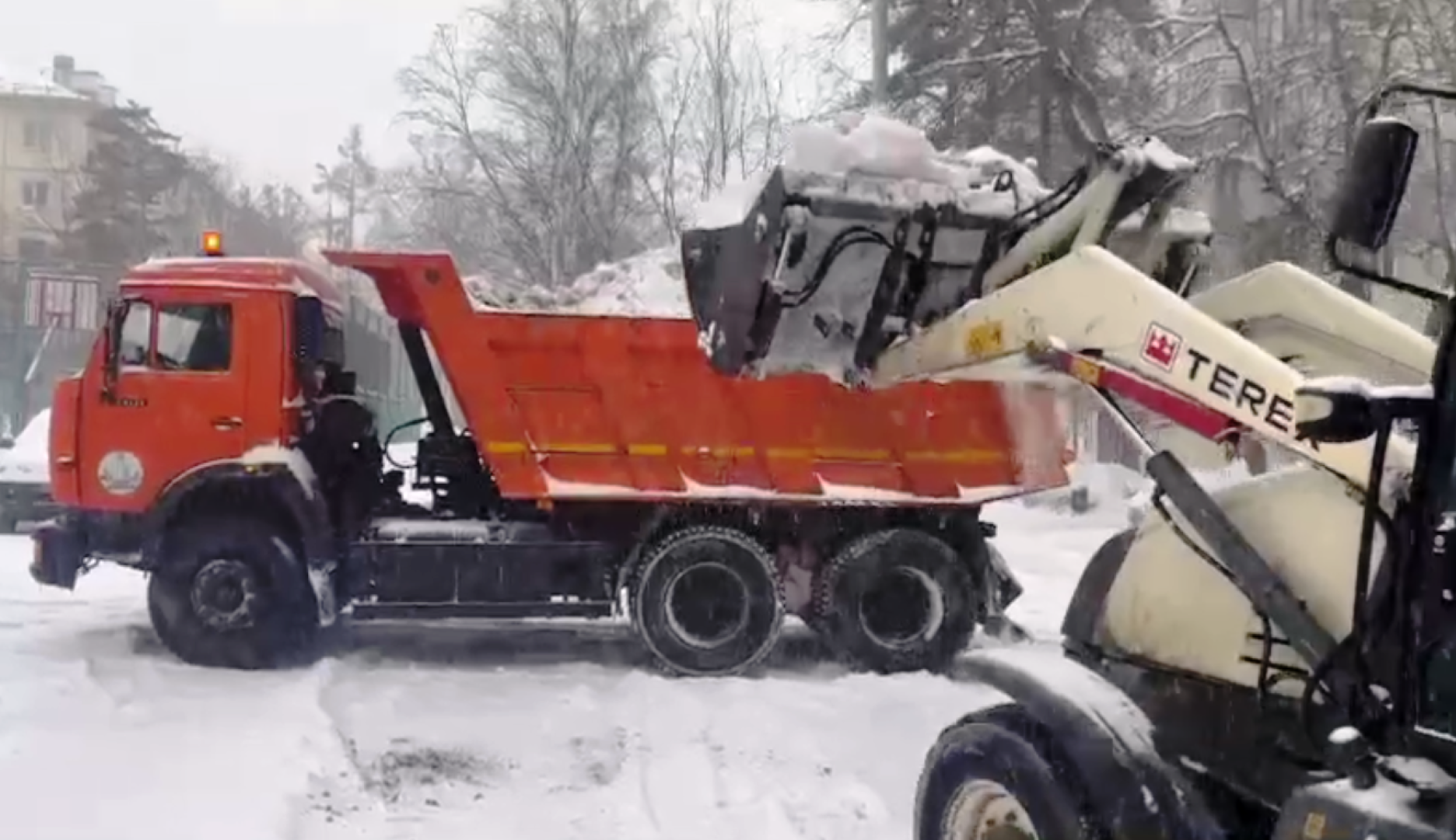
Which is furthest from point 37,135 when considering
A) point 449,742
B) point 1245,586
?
point 1245,586

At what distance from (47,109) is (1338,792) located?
218 feet

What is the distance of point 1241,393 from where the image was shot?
4059 millimetres

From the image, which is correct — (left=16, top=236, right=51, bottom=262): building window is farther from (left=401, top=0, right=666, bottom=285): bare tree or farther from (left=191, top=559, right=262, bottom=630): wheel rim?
(left=191, top=559, right=262, bottom=630): wheel rim

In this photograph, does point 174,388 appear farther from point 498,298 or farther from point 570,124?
point 570,124

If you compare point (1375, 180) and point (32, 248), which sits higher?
point (32, 248)

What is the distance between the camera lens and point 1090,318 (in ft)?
15.2

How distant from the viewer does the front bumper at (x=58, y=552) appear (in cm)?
1039

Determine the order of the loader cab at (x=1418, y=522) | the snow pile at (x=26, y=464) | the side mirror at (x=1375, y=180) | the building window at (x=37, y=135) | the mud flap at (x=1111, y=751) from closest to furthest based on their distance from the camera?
the side mirror at (x=1375, y=180) → the loader cab at (x=1418, y=522) → the mud flap at (x=1111, y=751) → the snow pile at (x=26, y=464) → the building window at (x=37, y=135)

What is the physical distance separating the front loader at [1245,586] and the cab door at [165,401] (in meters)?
6.03

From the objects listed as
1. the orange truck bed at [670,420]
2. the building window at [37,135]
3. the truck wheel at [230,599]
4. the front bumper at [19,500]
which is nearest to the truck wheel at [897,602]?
the orange truck bed at [670,420]

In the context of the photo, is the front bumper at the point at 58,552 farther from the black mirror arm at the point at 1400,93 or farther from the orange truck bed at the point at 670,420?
the black mirror arm at the point at 1400,93

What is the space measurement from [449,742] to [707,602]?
102 inches

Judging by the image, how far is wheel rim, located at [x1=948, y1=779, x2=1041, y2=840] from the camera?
4.55 m

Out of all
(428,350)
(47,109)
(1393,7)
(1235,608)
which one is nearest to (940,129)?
(1393,7)
